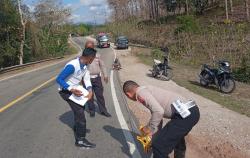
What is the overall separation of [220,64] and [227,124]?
723 cm

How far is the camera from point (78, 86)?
743 cm

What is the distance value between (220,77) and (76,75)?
31.5ft

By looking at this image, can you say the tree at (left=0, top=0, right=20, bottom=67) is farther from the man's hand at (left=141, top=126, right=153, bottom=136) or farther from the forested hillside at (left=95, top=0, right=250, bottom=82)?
the man's hand at (left=141, top=126, right=153, bottom=136)

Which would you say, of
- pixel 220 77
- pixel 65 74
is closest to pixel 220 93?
pixel 220 77

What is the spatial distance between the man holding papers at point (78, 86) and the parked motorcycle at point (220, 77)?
28.8ft

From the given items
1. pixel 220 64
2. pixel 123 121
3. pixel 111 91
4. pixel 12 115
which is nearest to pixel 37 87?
pixel 111 91

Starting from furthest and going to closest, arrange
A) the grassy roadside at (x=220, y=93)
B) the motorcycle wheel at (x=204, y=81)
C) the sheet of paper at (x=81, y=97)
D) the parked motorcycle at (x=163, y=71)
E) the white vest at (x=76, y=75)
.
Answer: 1. the parked motorcycle at (x=163, y=71)
2. the motorcycle wheel at (x=204, y=81)
3. the grassy roadside at (x=220, y=93)
4. the sheet of paper at (x=81, y=97)
5. the white vest at (x=76, y=75)

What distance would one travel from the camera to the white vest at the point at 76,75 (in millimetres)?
7273

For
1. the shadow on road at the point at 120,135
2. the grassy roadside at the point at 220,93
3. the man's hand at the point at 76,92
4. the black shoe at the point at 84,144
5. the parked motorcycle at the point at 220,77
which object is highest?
the man's hand at the point at 76,92

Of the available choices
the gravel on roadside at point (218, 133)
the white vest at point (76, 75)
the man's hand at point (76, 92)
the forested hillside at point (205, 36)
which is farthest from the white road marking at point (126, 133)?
the forested hillside at point (205, 36)

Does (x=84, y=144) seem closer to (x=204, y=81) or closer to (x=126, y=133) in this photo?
(x=126, y=133)

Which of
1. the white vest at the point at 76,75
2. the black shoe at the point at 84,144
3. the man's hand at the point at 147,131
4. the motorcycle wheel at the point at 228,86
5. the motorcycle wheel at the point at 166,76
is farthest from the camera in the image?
the motorcycle wheel at the point at 166,76

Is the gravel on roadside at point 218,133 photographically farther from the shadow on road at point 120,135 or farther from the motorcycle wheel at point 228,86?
the motorcycle wheel at point 228,86

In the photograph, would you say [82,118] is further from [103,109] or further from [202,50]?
[202,50]
